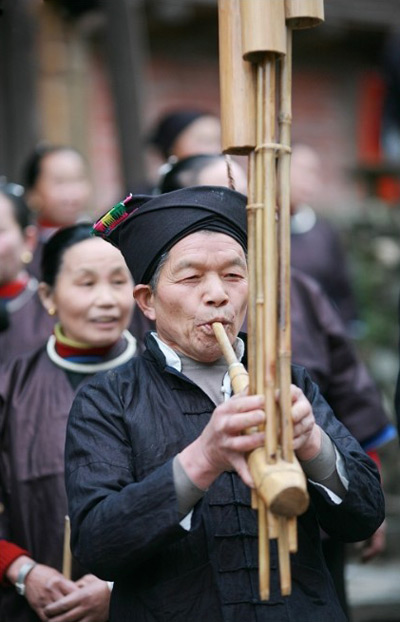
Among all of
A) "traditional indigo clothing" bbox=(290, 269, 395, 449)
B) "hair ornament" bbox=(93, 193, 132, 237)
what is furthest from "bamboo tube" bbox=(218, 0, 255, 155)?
"traditional indigo clothing" bbox=(290, 269, 395, 449)

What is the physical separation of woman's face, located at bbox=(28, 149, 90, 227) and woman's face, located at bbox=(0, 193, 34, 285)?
0.99 metres

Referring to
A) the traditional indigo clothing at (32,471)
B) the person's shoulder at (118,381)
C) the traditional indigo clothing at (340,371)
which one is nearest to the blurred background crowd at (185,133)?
the traditional indigo clothing at (340,371)

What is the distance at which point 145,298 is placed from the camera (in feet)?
10.4

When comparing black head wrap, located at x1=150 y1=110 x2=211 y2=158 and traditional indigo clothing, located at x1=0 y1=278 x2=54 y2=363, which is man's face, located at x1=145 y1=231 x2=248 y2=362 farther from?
black head wrap, located at x1=150 y1=110 x2=211 y2=158

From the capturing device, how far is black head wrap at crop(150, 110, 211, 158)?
649cm

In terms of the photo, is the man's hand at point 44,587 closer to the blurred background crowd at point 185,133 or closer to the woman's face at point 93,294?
the woman's face at point 93,294

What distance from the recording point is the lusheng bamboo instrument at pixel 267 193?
249cm

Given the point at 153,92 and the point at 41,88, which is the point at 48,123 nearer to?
the point at 41,88

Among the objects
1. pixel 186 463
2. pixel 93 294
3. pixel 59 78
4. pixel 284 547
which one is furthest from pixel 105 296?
pixel 59 78

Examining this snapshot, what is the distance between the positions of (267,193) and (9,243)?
115 inches

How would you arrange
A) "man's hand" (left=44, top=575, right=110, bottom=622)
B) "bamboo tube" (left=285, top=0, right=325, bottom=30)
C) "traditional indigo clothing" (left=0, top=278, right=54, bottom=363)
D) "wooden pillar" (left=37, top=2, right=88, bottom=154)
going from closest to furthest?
"bamboo tube" (left=285, top=0, right=325, bottom=30) → "man's hand" (left=44, top=575, right=110, bottom=622) → "traditional indigo clothing" (left=0, top=278, right=54, bottom=363) → "wooden pillar" (left=37, top=2, right=88, bottom=154)

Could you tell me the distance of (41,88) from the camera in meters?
8.52

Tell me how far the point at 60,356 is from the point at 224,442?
166 cm

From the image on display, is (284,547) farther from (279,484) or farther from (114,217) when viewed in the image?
(114,217)
